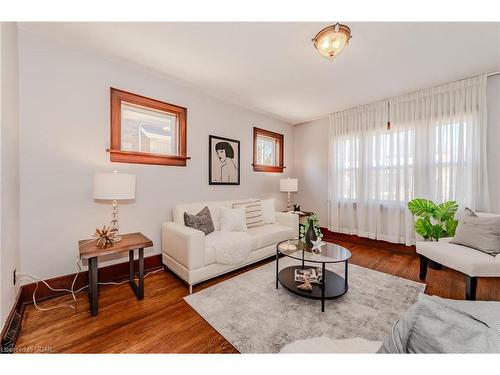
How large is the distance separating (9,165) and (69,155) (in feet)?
1.89

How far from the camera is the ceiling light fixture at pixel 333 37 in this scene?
178 centimetres

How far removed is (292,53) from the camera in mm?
2238

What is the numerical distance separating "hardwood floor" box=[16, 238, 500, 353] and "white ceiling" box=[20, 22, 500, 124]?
260cm

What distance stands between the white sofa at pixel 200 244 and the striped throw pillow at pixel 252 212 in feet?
0.32

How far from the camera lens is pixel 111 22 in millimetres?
1832

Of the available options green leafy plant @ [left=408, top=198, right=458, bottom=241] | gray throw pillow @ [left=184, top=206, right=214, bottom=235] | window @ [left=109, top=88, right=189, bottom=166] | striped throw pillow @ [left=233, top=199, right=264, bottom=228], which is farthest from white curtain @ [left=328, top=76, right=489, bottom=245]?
window @ [left=109, top=88, right=189, bottom=166]

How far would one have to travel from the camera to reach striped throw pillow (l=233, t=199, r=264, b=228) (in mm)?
3256

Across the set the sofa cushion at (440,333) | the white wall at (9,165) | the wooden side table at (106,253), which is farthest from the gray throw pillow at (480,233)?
the white wall at (9,165)

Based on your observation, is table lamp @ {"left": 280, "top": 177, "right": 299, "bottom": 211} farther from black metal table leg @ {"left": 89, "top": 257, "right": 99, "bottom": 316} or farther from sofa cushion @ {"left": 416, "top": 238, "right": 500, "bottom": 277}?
black metal table leg @ {"left": 89, "top": 257, "right": 99, "bottom": 316}

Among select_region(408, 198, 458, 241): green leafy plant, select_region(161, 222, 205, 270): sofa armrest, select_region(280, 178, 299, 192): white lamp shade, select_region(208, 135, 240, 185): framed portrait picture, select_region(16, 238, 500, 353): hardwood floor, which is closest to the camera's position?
select_region(16, 238, 500, 353): hardwood floor

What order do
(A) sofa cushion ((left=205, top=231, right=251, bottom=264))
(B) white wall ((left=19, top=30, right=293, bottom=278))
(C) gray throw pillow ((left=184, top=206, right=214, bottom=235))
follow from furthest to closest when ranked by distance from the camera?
(C) gray throw pillow ((left=184, top=206, right=214, bottom=235))
(A) sofa cushion ((left=205, top=231, right=251, bottom=264))
(B) white wall ((left=19, top=30, right=293, bottom=278))

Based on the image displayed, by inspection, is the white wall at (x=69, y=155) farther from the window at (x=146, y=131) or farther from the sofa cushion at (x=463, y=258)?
the sofa cushion at (x=463, y=258)

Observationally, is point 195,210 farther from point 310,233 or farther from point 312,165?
point 312,165
